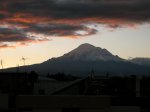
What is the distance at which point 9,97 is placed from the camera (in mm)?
59312

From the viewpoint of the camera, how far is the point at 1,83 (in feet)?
215

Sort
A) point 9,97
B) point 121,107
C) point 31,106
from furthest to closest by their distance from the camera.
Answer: point 9,97 → point 121,107 → point 31,106

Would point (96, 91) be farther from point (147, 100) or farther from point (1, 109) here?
point (1, 109)

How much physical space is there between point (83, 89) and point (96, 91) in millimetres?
2299

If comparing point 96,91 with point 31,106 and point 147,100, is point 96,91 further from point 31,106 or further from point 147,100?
point 31,106

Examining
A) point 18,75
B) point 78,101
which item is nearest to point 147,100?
point 78,101

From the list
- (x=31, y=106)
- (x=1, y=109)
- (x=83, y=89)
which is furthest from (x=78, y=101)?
(x=1, y=109)

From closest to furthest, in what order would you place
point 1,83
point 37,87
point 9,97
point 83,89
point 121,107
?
point 121,107, point 83,89, point 9,97, point 1,83, point 37,87

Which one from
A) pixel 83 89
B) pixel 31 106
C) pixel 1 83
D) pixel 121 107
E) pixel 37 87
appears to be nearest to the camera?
pixel 31 106

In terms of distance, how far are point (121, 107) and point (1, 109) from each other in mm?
14155

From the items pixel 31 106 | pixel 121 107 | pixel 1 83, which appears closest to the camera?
pixel 31 106

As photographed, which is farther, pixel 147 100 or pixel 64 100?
pixel 147 100

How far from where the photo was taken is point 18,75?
65.9 m

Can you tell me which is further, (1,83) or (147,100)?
(1,83)
